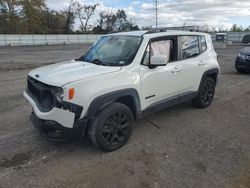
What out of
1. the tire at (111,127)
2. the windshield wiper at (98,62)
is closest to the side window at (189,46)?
the windshield wiper at (98,62)

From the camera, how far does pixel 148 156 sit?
3506mm

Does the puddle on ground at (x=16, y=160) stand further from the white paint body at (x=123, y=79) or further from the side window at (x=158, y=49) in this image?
the side window at (x=158, y=49)

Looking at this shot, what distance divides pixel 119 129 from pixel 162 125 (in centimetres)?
123

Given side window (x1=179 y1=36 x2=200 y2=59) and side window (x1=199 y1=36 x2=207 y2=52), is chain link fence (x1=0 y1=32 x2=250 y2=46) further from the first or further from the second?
side window (x1=179 y1=36 x2=200 y2=59)

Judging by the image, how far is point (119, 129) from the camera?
368cm

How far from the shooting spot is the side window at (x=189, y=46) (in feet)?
15.3

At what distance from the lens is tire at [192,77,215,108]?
5.39 meters

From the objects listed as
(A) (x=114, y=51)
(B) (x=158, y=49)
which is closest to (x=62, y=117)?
(A) (x=114, y=51)

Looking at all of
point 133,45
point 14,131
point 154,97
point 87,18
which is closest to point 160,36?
point 133,45

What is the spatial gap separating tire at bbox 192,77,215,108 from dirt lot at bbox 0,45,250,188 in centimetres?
37

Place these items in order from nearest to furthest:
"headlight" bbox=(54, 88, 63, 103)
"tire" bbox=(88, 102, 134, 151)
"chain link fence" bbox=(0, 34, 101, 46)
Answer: "headlight" bbox=(54, 88, 63, 103), "tire" bbox=(88, 102, 134, 151), "chain link fence" bbox=(0, 34, 101, 46)

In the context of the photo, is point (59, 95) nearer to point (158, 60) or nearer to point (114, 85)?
point (114, 85)

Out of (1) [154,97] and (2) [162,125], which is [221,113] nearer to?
(2) [162,125]

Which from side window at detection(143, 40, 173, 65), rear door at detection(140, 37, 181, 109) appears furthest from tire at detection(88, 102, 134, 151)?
side window at detection(143, 40, 173, 65)
